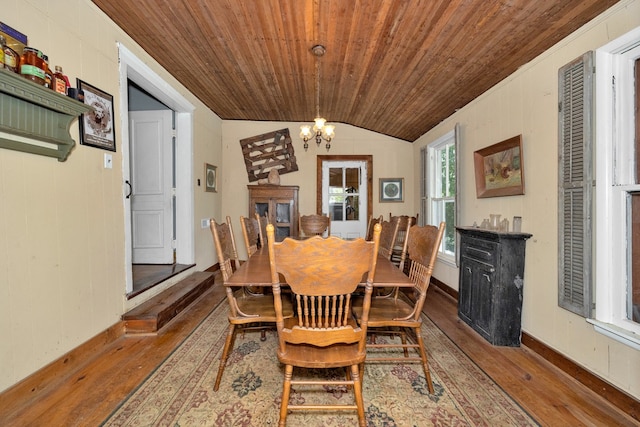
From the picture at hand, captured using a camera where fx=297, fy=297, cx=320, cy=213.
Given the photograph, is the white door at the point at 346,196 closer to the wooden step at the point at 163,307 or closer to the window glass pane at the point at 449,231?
the window glass pane at the point at 449,231

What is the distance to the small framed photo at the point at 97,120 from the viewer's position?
7.38 ft

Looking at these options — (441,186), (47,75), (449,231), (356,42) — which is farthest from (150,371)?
(441,186)

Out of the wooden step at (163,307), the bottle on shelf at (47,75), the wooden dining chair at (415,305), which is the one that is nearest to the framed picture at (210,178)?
the wooden step at (163,307)

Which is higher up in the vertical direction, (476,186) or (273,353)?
(476,186)

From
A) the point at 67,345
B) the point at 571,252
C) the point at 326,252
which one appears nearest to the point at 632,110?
the point at 571,252

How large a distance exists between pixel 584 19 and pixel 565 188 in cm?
108

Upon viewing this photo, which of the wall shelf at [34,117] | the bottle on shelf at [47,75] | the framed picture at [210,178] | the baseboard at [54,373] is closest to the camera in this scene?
Result: the wall shelf at [34,117]

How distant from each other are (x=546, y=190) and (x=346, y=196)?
3512mm

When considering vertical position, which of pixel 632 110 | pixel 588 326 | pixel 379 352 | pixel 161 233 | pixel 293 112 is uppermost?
pixel 293 112

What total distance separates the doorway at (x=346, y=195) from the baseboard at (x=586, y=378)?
11.0 feet

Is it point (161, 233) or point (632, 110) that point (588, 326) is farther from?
point (161, 233)

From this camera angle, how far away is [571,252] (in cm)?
203

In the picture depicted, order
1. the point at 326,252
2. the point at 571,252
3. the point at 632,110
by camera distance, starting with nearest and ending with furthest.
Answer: the point at 326,252
the point at 632,110
the point at 571,252

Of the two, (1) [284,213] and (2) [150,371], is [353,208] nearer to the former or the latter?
(1) [284,213]
